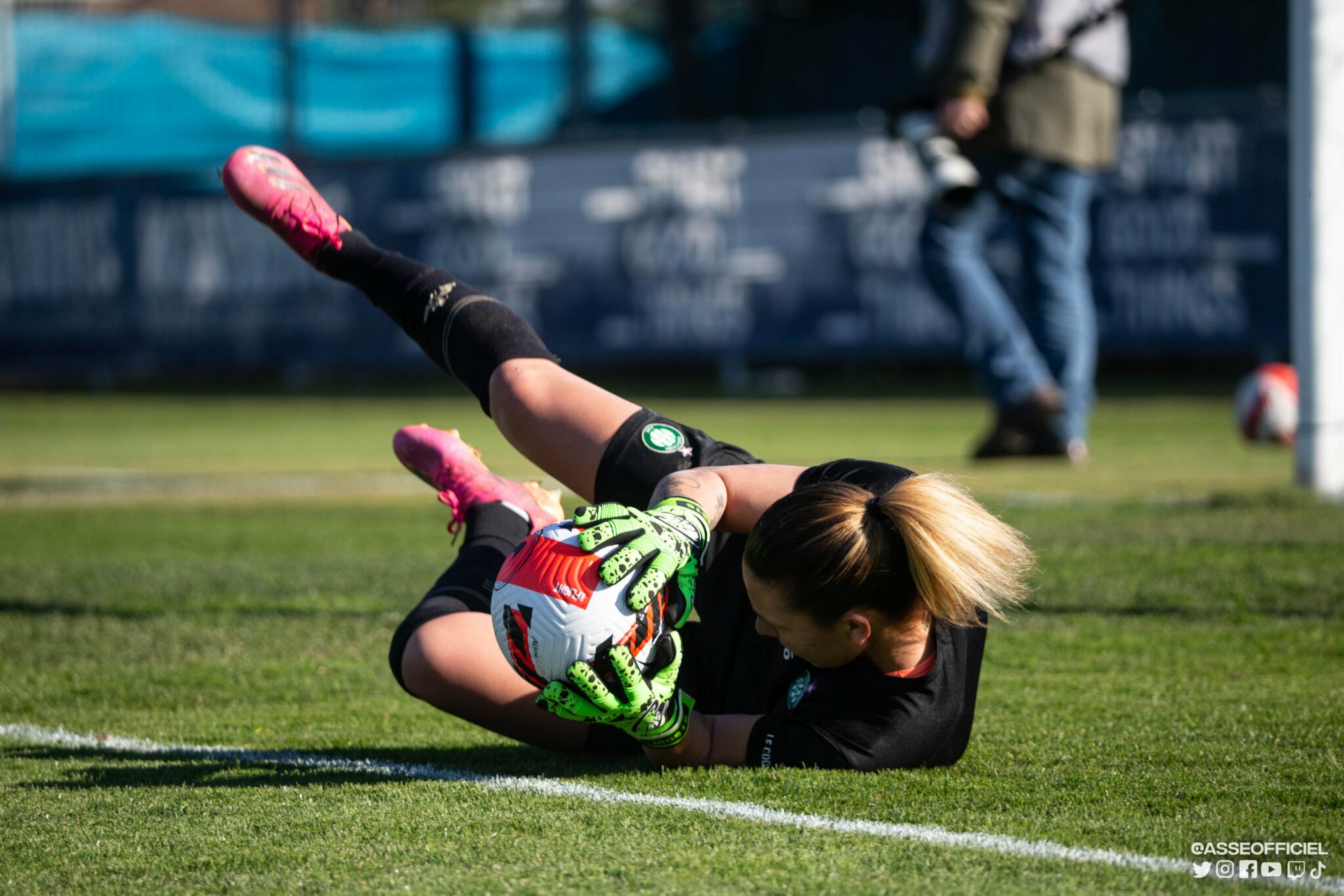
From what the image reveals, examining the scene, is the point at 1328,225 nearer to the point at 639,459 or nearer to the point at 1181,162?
the point at 639,459

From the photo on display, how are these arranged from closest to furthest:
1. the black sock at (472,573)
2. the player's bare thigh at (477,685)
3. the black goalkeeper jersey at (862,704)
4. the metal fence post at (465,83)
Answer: the black goalkeeper jersey at (862,704) < the player's bare thigh at (477,685) < the black sock at (472,573) < the metal fence post at (465,83)

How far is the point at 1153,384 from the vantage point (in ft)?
49.4

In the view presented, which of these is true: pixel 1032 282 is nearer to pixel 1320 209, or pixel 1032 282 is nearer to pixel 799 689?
pixel 1320 209

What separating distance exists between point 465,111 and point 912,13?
1207 centimetres

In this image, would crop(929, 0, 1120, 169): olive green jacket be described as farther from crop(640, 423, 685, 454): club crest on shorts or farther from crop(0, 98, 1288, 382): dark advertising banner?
crop(0, 98, 1288, 382): dark advertising banner

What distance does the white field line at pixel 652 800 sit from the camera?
216 cm

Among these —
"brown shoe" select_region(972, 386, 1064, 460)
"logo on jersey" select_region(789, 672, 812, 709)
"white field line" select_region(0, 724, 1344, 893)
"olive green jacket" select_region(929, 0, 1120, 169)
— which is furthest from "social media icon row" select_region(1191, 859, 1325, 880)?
"olive green jacket" select_region(929, 0, 1120, 169)

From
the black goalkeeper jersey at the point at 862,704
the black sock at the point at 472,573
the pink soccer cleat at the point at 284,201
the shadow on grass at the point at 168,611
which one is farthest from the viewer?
the shadow on grass at the point at 168,611

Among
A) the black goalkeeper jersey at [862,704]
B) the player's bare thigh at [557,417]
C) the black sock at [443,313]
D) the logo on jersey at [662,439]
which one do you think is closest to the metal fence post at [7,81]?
the black sock at [443,313]

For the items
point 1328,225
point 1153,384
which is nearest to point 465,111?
point 1153,384

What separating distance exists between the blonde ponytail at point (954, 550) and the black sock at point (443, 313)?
3.75ft

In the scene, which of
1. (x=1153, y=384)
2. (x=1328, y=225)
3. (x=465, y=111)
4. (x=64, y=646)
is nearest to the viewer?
(x=64, y=646)

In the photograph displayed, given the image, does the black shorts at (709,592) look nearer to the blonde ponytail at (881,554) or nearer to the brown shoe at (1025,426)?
the blonde ponytail at (881,554)

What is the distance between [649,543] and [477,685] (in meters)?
0.64
